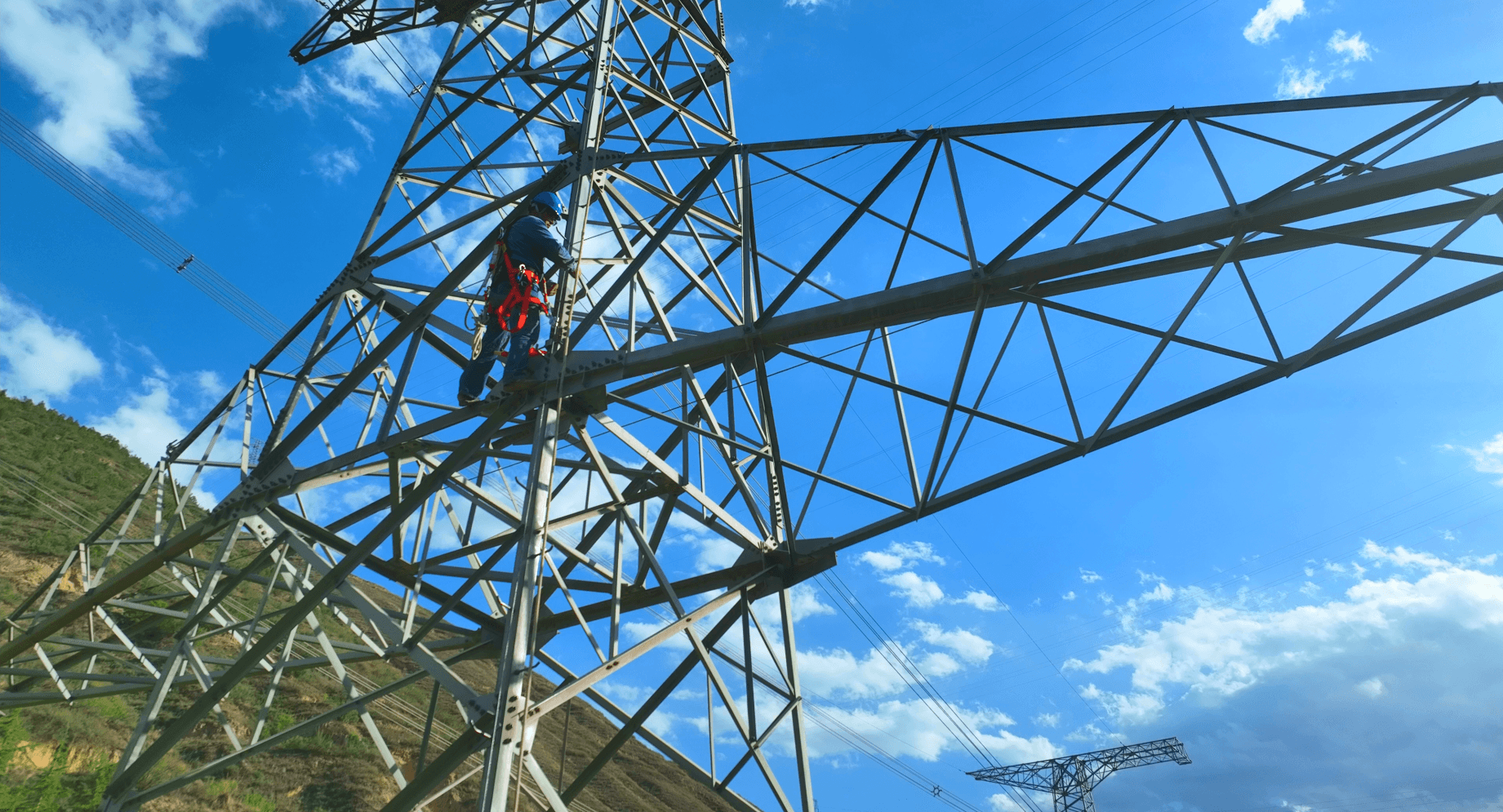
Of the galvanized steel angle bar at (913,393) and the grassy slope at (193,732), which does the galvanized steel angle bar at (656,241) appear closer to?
the galvanized steel angle bar at (913,393)

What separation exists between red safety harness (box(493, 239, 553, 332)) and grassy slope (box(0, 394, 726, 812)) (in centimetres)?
749

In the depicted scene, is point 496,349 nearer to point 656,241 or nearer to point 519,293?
point 519,293

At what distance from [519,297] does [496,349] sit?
0.62m

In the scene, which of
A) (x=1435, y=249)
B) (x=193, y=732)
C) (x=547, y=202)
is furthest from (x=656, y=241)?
(x=193, y=732)

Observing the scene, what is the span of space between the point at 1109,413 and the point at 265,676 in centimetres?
1741

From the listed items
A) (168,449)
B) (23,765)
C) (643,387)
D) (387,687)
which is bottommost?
(23,765)

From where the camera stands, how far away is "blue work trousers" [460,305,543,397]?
899 centimetres

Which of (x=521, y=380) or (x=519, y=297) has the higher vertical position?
(x=519, y=297)

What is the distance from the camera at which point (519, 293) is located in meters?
9.30

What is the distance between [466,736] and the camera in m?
6.84

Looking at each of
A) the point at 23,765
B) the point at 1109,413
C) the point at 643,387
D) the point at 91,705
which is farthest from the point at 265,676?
the point at 1109,413

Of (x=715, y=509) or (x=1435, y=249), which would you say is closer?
(x=1435, y=249)

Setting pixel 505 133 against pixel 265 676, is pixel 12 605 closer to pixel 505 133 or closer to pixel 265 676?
pixel 265 676

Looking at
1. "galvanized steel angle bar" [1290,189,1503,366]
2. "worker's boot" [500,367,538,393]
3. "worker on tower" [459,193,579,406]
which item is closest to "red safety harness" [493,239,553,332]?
"worker on tower" [459,193,579,406]
